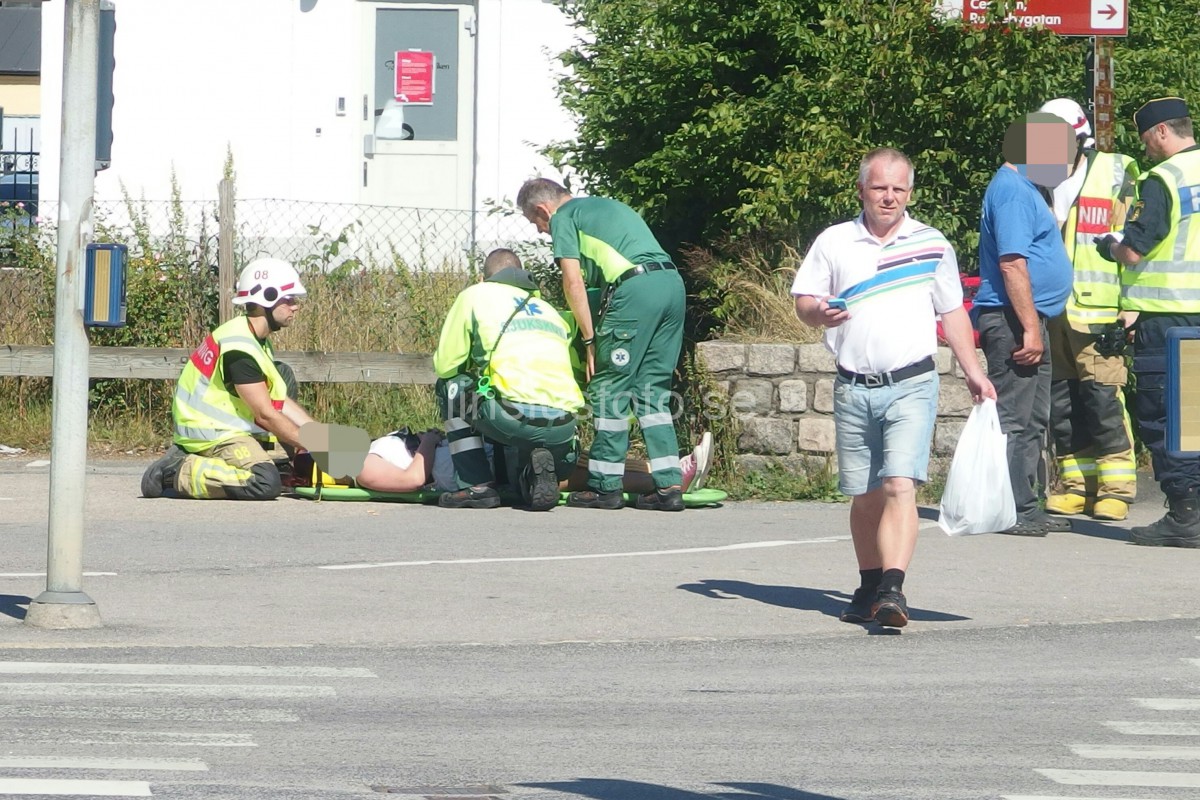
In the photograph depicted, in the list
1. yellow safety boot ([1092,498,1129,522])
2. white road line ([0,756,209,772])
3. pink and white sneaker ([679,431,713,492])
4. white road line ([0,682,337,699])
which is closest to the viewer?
white road line ([0,756,209,772])

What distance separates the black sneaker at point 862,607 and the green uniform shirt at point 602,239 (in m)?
3.56

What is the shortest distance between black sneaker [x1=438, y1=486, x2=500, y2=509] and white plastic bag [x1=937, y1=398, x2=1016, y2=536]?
3855 mm

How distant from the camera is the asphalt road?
5156mm

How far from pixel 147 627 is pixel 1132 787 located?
3815mm

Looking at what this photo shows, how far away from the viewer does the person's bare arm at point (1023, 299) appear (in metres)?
9.34

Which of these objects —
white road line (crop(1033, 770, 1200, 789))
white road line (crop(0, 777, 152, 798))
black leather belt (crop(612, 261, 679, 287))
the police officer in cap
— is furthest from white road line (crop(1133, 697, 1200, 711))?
black leather belt (crop(612, 261, 679, 287))

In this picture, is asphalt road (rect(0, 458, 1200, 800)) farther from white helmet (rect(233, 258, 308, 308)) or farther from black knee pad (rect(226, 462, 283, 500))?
white helmet (rect(233, 258, 308, 308))

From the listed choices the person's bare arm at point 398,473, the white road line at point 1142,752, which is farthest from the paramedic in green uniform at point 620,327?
the white road line at point 1142,752

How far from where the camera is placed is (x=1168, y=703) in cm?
618

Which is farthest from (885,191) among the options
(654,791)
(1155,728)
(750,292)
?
(750,292)

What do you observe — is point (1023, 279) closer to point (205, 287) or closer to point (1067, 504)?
point (1067, 504)

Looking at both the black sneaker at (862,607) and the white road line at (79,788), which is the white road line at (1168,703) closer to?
the black sneaker at (862,607)

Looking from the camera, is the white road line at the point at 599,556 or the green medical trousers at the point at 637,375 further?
the green medical trousers at the point at 637,375

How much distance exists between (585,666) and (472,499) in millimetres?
4109
